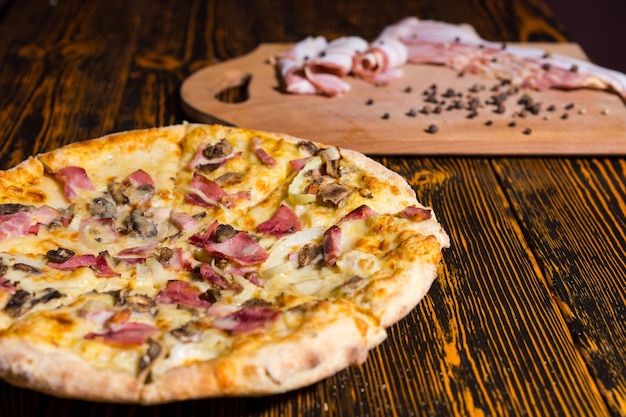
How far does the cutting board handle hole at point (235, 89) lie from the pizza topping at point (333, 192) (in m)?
2.18

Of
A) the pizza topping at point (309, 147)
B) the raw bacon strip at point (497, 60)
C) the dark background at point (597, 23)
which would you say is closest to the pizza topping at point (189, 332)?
the pizza topping at point (309, 147)

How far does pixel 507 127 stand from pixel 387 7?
3056 millimetres

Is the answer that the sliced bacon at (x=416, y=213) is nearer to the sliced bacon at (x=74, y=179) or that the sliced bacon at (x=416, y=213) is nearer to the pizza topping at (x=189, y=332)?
the pizza topping at (x=189, y=332)

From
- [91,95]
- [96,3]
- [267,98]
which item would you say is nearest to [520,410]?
[267,98]

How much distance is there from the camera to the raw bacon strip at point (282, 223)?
10.4ft

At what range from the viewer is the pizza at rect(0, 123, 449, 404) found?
2383 mm

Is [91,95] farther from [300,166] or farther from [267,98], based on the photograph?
[300,166]

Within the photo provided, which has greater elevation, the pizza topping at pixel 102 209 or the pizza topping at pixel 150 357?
the pizza topping at pixel 150 357

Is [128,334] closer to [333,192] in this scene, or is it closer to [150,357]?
[150,357]

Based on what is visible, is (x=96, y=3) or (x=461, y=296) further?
(x=96, y=3)

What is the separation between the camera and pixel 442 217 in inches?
157

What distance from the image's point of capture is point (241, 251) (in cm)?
304

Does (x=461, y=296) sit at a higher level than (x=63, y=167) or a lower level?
lower

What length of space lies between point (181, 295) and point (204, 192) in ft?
2.53
